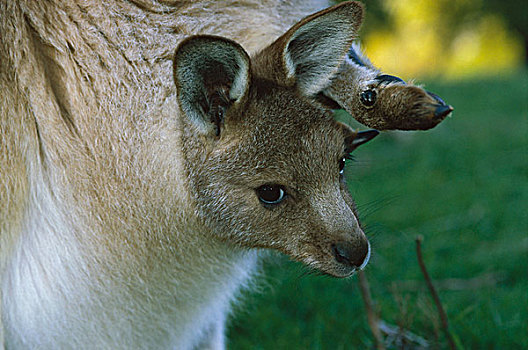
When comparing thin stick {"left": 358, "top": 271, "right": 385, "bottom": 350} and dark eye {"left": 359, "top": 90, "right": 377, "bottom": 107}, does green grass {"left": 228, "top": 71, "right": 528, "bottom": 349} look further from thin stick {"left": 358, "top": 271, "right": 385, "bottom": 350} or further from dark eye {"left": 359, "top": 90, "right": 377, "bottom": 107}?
dark eye {"left": 359, "top": 90, "right": 377, "bottom": 107}

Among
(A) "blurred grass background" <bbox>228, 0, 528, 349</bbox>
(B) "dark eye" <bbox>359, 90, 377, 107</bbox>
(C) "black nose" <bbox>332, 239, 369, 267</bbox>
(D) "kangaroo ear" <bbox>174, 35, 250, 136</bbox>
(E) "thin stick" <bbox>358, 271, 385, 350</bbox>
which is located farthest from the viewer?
(A) "blurred grass background" <bbox>228, 0, 528, 349</bbox>

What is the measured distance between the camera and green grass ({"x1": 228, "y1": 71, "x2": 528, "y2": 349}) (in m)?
2.72

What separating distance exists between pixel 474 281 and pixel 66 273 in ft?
7.53

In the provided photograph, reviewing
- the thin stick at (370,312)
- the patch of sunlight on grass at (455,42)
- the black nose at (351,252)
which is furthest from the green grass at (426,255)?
the patch of sunlight on grass at (455,42)

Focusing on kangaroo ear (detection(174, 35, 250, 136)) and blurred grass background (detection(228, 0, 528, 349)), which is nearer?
kangaroo ear (detection(174, 35, 250, 136))

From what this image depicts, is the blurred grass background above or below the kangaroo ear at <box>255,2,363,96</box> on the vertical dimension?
below

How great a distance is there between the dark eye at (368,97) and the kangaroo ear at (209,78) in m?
0.33

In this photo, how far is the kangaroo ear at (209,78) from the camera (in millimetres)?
1522

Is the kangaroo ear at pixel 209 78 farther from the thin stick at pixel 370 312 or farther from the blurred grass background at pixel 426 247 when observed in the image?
the thin stick at pixel 370 312

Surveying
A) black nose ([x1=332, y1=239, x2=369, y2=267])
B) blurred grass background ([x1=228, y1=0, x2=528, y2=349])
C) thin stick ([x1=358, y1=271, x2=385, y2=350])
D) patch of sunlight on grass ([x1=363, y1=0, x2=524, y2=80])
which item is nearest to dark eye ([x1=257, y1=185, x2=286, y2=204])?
black nose ([x1=332, y1=239, x2=369, y2=267])

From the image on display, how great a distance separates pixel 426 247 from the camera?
12.0ft

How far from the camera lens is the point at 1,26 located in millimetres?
1692

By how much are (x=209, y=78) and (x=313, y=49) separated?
12.3 inches

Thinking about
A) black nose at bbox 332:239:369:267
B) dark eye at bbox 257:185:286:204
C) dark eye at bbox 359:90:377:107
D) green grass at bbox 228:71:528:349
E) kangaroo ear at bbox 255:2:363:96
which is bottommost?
green grass at bbox 228:71:528:349
